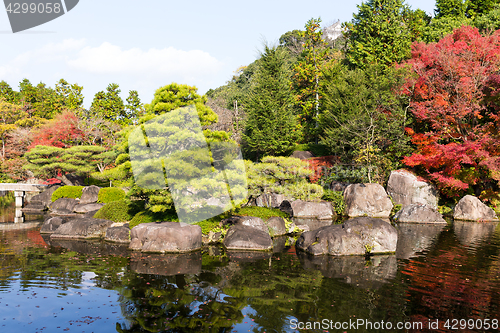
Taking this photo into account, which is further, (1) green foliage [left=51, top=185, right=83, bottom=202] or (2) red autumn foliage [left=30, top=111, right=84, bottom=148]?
(2) red autumn foliage [left=30, top=111, right=84, bottom=148]

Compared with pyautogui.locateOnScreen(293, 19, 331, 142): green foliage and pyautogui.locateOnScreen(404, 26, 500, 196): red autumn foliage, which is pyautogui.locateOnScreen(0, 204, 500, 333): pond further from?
pyautogui.locateOnScreen(293, 19, 331, 142): green foliage

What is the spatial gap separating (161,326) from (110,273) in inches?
179

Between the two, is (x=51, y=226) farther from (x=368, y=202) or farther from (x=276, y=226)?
(x=368, y=202)

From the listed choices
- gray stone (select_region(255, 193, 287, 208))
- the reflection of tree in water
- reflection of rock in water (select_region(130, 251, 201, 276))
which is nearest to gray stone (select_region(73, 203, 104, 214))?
gray stone (select_region(255, 193, 287, 208))

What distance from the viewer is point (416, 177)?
26344mm

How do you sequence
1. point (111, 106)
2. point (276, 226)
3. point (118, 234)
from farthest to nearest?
point (111, 106) → point (276, 226) → point (118, 234)

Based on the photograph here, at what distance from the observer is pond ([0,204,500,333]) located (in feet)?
25.2

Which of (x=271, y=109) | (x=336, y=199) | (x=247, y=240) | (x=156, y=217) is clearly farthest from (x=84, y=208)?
(x=336, y=199)

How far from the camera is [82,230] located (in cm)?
1680

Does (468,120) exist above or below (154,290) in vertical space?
above

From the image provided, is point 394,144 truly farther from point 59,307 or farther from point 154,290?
point 59,307

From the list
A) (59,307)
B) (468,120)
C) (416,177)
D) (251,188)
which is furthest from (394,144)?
(59,307)

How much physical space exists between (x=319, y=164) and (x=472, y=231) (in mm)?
14026

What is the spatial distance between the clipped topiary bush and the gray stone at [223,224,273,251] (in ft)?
47.8
